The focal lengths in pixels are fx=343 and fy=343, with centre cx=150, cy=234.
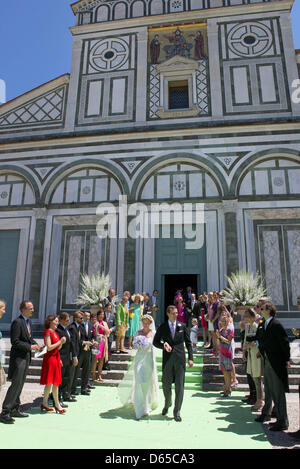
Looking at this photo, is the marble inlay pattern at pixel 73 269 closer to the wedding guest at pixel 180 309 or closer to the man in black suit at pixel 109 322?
the man in black suit at pixel 109 322

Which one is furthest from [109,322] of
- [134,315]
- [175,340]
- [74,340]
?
[175,340]

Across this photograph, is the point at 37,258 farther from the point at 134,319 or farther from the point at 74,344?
the point at 74,344

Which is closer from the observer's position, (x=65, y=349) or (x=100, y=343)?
(x=65, y=349)

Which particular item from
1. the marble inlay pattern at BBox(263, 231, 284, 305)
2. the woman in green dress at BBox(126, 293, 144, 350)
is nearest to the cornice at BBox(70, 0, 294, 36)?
the marble inlay pattern at BBox(263, 231, 284, 305)

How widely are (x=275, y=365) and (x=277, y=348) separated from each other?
24 cm

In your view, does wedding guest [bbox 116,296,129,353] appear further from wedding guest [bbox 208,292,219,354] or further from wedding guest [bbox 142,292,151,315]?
wedding guest [bbox 208,292,219,354]

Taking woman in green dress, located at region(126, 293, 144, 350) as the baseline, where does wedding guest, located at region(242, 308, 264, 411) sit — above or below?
below

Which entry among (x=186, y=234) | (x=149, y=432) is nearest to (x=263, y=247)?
(x=186, y=234)

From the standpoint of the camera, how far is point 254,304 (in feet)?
29.9

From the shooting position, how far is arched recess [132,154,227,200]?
13.3 meters

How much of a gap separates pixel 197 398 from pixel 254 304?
351 centimetres

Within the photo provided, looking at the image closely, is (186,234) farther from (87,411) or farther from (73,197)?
(87,411)

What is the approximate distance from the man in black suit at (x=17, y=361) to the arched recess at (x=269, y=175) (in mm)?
9581

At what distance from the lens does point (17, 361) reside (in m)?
5.15
